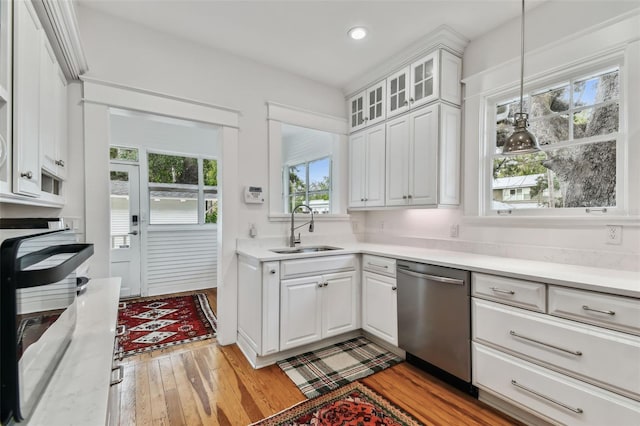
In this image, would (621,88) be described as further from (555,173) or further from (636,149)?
(555,173)

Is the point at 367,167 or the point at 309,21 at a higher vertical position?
the point at 309,21

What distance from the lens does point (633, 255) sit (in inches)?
71.2

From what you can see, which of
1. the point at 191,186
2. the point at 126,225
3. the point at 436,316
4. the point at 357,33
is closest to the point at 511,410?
the point at 436,316

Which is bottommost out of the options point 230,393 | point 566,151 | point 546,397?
point 230,393

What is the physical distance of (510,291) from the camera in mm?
1794

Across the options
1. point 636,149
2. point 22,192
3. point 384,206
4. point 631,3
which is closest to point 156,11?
point 22,192

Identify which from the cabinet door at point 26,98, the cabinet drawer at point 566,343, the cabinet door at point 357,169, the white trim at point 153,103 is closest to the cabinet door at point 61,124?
the white trim at point 153,103

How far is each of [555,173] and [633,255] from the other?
28.3 inches

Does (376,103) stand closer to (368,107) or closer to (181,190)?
(368,107)

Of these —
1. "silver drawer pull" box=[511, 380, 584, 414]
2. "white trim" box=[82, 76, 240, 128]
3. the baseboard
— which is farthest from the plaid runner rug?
"white trim" box=[82, 76, 240, 128]

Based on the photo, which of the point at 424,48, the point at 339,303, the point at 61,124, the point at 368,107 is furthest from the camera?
the point at 368,107

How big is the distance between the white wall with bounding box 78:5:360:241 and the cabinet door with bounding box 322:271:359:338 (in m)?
0.77

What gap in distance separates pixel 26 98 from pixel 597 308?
2793 millimetres

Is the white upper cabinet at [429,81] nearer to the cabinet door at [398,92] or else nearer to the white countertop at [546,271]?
the cabinet door at [398,92]
